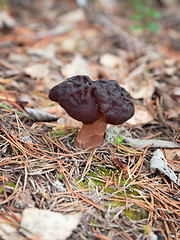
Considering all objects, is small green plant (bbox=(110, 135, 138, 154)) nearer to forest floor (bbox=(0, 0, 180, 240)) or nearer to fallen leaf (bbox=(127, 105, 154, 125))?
forest floor (bbox=(0, 0, 180, 240))

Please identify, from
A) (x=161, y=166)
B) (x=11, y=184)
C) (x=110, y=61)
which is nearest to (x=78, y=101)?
(x=11, y=184)

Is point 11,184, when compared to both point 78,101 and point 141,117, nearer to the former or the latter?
point 78,101

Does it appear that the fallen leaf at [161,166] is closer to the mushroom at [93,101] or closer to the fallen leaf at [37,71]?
the mushroom at [93,101]

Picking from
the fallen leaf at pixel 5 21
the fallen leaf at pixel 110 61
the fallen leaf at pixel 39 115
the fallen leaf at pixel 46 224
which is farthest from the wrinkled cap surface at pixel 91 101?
the fallen leaf at pixel 5 21

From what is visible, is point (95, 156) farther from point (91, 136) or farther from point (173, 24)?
point (173, 24)

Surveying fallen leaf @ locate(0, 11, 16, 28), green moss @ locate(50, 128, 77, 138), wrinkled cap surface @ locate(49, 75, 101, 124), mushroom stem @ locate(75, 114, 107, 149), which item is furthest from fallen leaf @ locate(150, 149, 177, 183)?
fallen leaf @ locate(0, 11, 16, 28)

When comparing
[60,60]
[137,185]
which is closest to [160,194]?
[137,185]
